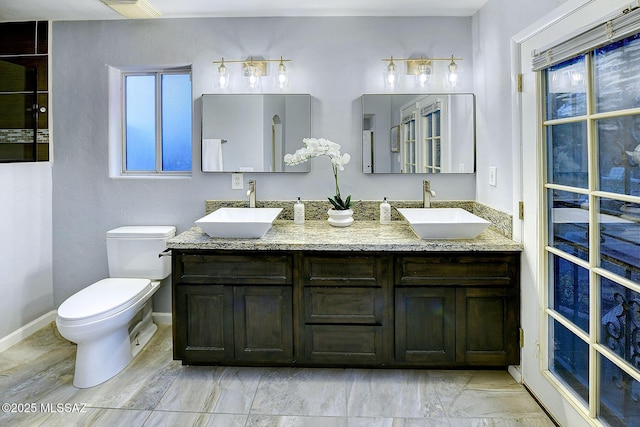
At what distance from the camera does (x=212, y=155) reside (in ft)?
9.53

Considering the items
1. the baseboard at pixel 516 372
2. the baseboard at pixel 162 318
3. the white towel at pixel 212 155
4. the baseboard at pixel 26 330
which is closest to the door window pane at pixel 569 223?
the baseboard at pixel 516 372

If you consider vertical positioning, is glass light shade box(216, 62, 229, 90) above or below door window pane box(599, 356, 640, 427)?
above

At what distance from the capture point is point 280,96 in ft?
9.37

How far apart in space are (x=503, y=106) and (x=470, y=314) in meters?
1.21

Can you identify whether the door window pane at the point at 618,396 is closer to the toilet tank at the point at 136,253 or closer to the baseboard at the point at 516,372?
the baseboard at the point at 516,372

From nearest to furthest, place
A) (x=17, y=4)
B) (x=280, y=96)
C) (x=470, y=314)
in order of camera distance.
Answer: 1. (x=470, y=314)
2. (x=17, y=4)
3. (x=280, y=96)

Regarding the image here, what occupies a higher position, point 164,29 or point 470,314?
point 164,29

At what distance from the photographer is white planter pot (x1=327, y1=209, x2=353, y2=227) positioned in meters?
2.64

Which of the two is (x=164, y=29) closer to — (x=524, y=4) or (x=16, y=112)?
(x=16, y=112)

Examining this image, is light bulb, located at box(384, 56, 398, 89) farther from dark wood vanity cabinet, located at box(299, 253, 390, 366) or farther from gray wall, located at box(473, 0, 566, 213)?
dark wood vanity cabinet, located at box(299, 253, 390, 366)

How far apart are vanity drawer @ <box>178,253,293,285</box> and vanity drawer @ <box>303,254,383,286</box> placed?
0.12m

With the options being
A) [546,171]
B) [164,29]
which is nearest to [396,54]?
[546,171]

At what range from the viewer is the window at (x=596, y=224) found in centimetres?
141

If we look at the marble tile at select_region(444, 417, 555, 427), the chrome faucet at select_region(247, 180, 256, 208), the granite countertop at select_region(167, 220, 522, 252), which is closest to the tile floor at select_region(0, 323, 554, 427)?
the marble tile at select_region(444, 417, 555, 427)
